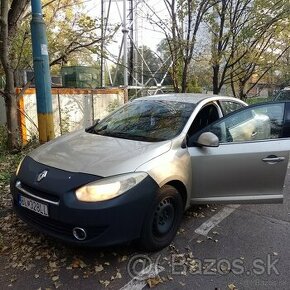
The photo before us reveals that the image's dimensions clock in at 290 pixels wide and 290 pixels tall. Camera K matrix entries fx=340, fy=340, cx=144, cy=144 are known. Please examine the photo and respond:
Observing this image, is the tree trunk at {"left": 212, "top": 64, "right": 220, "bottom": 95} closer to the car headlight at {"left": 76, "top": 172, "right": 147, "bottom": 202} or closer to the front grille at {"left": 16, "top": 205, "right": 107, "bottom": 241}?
the car headlight at {"left": 76, "top": 172, "right": 147, "bottom": 202}

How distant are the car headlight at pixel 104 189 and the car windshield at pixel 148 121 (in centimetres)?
80

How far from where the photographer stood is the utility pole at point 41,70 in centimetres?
502

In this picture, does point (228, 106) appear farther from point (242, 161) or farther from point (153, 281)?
point (153, 281)

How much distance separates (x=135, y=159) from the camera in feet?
10.3

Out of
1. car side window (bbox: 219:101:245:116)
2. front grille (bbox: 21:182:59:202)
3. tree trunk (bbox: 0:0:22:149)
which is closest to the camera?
front grille (bbox: 21:182:59:202)

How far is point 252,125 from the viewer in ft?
13.3

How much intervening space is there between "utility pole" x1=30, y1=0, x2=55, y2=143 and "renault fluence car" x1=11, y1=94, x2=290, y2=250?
1328 mm

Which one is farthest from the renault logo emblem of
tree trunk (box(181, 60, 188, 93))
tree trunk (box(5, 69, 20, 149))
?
tree trunk (box(181, 60, 188, 93))

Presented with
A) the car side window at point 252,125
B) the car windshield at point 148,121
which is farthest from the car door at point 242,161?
the car windshield at point 148,121

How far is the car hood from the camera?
3.04 m

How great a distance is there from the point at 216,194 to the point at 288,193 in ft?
6.24

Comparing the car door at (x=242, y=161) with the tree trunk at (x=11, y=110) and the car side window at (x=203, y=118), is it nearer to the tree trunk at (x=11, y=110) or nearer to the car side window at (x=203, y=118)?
the car side window at (x=203, y=118)

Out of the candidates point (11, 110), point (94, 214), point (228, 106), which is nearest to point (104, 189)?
point (94, 214)

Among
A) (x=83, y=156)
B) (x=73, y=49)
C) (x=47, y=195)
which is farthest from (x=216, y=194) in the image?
(x=73, y=49)
